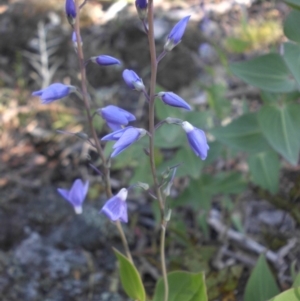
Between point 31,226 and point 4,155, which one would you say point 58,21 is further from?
point 31,226

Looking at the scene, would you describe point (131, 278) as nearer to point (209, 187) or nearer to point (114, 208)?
point (114, 208)

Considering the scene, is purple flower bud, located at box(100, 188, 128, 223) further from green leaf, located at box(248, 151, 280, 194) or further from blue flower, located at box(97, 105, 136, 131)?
green leaf, located at box(248, 151, 280, 194)

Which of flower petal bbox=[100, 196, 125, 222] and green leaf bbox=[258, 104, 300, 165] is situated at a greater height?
flower petal bbox=[100, 196, 125, 222]

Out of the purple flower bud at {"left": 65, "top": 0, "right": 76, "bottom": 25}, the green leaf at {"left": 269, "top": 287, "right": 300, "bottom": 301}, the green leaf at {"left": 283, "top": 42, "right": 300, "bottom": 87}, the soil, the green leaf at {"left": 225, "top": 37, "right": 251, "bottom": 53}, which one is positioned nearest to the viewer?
the purple flower bud at {"left": 65, "top": 0, "right": 76, "bottom": 25}

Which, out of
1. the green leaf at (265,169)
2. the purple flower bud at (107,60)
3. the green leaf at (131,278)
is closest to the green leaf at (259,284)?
the green leaf at (131,278)

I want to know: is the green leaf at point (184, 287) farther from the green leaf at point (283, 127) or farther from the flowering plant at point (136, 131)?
the green leaf at point (283, 127)

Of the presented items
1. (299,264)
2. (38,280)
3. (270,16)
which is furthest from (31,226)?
(270,16)

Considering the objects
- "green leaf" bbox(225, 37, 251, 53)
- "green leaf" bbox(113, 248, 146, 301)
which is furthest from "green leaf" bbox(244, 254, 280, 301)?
"green leaf" bbox(225, 37, 251, 53)
